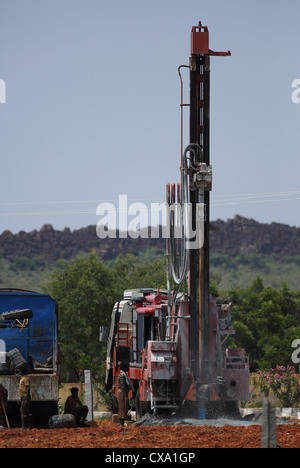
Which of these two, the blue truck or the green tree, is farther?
Answer: the green tree

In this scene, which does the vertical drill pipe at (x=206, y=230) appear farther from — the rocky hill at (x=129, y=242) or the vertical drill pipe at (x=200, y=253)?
the rocky hill at (x=129, y=242)

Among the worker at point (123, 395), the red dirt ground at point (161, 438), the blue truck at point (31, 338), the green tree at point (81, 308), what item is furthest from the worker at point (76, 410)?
the green tree at point (81, 308)

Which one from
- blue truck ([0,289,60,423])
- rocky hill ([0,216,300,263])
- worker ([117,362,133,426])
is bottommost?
worker ([117,362,133,426])

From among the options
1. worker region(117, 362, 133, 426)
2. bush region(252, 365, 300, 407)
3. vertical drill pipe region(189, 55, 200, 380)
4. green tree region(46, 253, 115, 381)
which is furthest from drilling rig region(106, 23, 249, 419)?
green tree region(46, 253, 115, 381)

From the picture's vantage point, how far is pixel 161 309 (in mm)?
20344

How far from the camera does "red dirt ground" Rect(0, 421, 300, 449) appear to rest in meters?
12.7

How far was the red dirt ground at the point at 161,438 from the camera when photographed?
1273 centimetres

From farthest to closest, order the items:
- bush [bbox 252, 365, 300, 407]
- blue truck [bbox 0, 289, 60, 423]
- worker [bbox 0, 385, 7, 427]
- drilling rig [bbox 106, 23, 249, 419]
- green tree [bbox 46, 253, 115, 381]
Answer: green tree [bbox 46, 253, 115, 381] → bush [bbox 252, 365, 300, 407] → blue truck [bbox 0, 289, 60, 423] → worker [bbox 0, 385, 7, 427] → drilling rig [bbox 106, 23, 249, 419]

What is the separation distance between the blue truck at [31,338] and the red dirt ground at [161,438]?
168 inches

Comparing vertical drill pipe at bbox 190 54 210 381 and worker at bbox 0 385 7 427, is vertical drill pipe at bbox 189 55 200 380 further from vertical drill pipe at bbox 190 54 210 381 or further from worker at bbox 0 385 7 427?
worker at bbox 0 385 7 427

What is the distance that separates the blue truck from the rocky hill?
13908 centimetres
